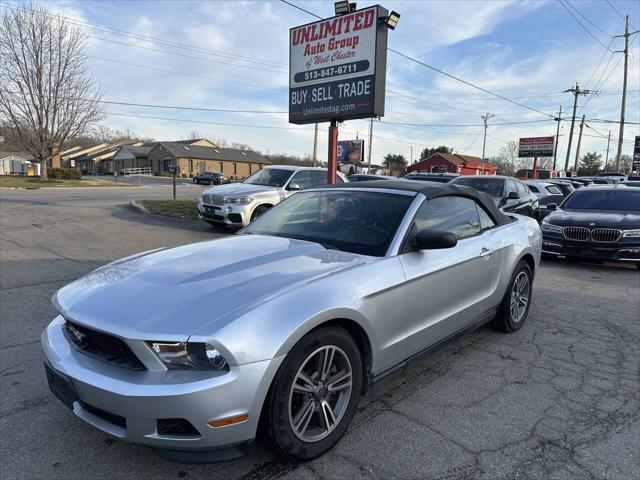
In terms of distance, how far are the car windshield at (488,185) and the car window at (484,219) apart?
734cm

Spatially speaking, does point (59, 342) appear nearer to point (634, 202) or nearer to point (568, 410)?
point (568, 410)

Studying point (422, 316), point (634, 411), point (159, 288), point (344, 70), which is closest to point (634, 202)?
point (344, 70)

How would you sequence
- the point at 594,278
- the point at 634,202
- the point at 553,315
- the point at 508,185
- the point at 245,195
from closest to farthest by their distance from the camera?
the point at 553,315, the point at 594,278, the point at 634,202, the point at 245,195, the point at 508,185

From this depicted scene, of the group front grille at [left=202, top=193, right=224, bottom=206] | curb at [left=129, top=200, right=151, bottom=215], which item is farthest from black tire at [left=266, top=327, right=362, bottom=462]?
curb at [left=129, top=200, right=151, bottom=215]

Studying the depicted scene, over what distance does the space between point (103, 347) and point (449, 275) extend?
2.44 m

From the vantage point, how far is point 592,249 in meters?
8.25

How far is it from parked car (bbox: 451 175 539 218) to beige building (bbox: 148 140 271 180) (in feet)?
208

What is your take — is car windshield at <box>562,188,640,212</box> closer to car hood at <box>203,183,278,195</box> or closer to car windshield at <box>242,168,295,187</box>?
car windshield at <box>242,168,295,187</box>

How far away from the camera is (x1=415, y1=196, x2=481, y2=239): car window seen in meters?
3.62

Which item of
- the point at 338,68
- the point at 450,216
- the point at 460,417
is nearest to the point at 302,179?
the point at 338,68

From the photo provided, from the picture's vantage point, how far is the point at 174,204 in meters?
15.3

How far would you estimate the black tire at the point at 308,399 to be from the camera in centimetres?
230

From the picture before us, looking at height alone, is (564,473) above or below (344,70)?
below

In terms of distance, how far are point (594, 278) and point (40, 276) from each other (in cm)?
865
